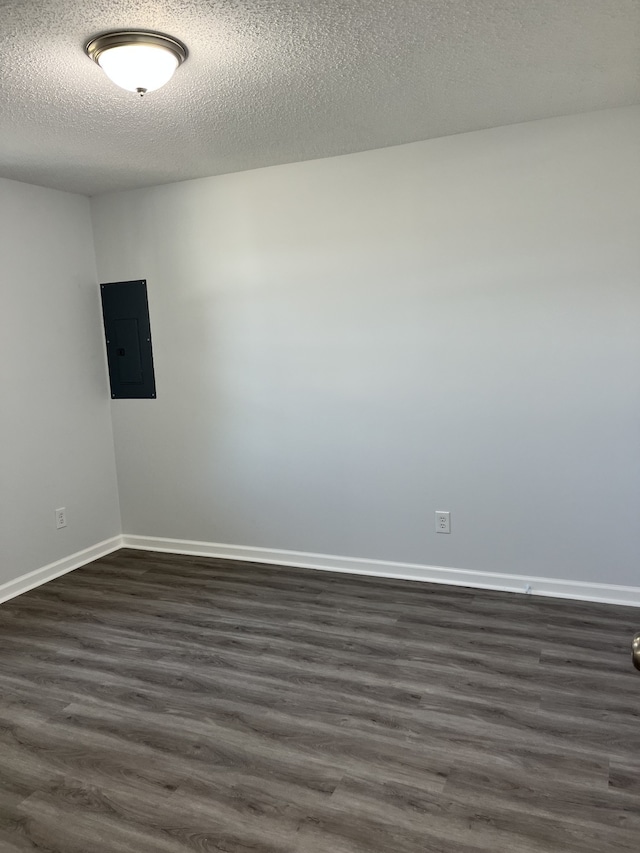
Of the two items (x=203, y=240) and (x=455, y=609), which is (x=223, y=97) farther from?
(x=455, y=609)

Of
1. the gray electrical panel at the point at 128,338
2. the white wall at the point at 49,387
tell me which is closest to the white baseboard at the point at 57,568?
the white wall at the point at 49,387

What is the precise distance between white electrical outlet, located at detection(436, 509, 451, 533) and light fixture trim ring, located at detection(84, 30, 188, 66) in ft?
Result: 8.06

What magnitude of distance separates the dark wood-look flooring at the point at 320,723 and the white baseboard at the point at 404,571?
8cm

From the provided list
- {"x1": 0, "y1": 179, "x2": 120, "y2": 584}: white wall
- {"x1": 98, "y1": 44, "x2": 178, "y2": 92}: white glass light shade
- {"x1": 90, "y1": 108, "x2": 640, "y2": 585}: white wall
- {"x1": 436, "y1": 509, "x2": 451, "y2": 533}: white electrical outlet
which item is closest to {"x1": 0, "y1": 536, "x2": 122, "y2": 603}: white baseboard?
{"x1": 0, "y1": 179, "x2": 120, "y2": 584}: white wall

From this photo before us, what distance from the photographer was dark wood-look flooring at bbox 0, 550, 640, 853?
1884 millimetres

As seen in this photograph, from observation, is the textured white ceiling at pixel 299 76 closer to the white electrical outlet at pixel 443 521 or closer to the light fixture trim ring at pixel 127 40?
the light fixture trim ring at pixel 127 40

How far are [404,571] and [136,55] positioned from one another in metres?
2.74

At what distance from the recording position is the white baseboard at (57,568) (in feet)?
12.1

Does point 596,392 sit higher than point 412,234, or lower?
lower

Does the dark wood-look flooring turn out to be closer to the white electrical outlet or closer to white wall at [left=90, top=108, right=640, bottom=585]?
the white electrical outlet

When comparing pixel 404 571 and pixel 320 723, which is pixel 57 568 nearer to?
pixel 404 571

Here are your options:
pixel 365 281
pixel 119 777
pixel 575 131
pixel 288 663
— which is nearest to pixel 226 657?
pixel 288 663

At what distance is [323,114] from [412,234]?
0.83 m

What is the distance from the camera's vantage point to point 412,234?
3389 millimetres
